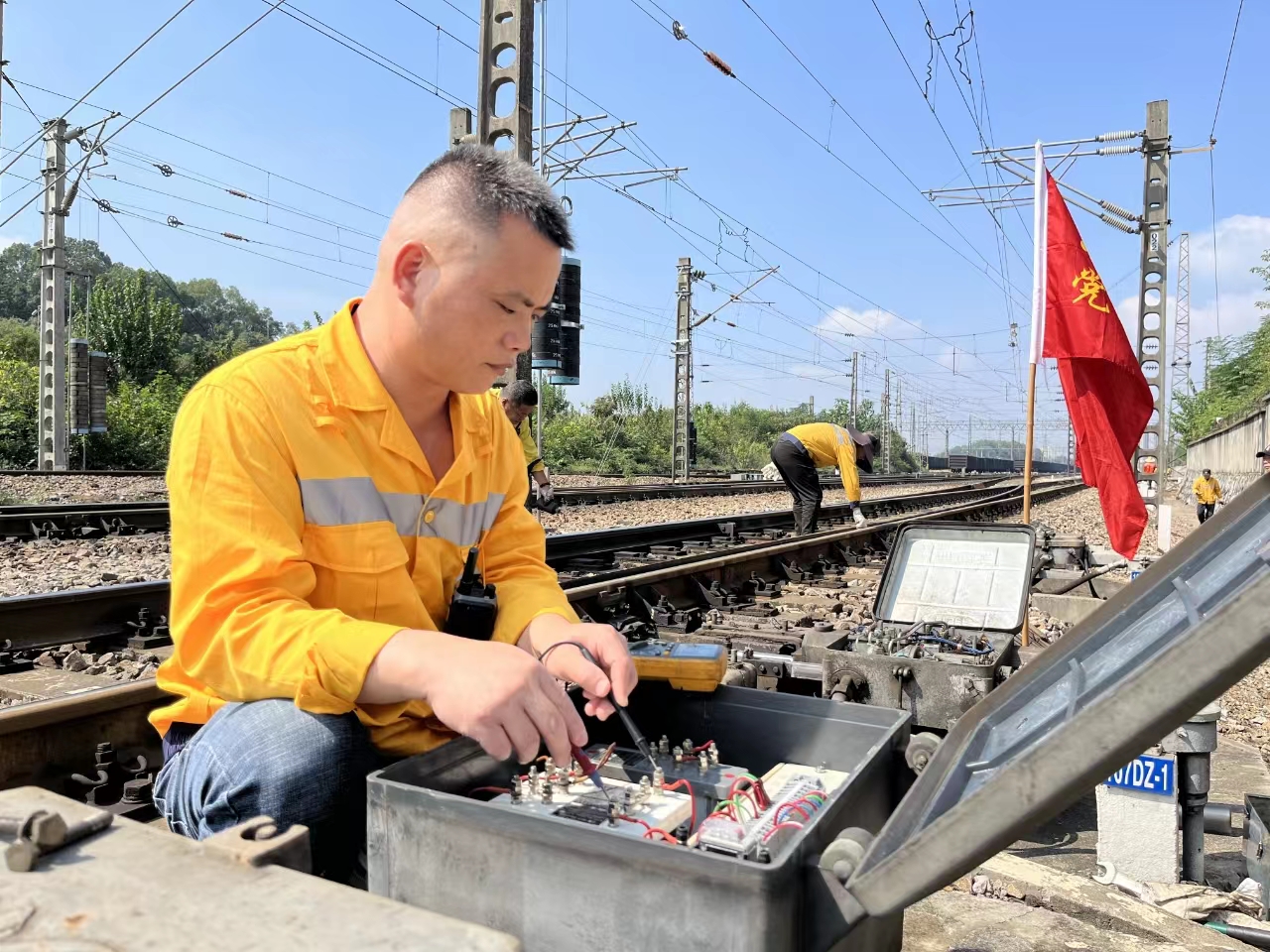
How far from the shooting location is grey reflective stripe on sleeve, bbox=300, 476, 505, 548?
1.71 metres

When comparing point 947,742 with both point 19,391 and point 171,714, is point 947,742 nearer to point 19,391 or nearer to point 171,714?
point 171,714

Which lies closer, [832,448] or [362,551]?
[362,551]

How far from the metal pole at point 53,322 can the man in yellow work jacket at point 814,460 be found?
16053 mm

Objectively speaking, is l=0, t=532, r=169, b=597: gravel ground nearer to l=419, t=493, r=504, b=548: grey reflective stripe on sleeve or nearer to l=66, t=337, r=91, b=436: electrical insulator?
l=419, t=493, r=504, b=548: grey reflective stripe on sleeve

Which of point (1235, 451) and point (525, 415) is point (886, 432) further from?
point (525, 415)

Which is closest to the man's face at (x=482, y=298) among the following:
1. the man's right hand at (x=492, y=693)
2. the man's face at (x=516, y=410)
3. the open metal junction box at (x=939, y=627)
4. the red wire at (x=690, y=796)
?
the man's right hand at (x=492, y=693)

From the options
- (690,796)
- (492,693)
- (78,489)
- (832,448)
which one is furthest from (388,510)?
(78,489)

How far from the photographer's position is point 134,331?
39531 millimetres

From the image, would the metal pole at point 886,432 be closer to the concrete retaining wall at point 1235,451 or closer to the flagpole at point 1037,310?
the concrete retaining wall at point 1235,451

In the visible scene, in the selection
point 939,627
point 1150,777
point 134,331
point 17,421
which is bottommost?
point 1150,777

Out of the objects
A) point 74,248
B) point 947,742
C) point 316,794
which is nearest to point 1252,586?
point 947,742

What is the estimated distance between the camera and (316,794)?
1.55 metres

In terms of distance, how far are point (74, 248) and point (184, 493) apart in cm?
8943

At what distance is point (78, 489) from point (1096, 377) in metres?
15.2
